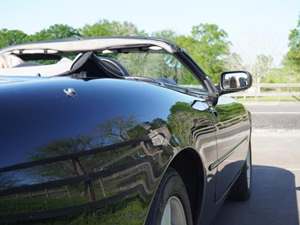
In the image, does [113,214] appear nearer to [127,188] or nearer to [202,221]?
[127,188]

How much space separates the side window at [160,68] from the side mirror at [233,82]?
1.22 feet

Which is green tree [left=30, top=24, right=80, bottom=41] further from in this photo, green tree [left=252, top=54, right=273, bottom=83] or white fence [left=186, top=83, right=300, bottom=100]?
green tree [left=252, top=54, right=273, bottom=83]

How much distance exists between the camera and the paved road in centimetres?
469

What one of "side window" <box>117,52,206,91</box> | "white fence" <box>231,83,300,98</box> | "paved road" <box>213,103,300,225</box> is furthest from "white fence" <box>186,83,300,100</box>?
"side window" <box>117,52,206,91</box>

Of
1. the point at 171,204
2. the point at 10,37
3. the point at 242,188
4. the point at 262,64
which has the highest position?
the point at 10,37

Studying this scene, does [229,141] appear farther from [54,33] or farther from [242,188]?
[54,33]

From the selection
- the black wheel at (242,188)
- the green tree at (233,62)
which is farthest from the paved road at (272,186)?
the green tree at (233,62)

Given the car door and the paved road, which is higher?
the car door

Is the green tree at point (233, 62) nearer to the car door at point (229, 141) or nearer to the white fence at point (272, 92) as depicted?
the white fence at point (272, 92)

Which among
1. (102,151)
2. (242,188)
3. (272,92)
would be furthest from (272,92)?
(102,151)

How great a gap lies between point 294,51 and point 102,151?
45125mm

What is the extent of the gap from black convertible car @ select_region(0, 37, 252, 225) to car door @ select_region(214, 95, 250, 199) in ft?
0.11

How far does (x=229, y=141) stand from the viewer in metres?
3.89

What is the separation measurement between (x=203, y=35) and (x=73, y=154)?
141ft
